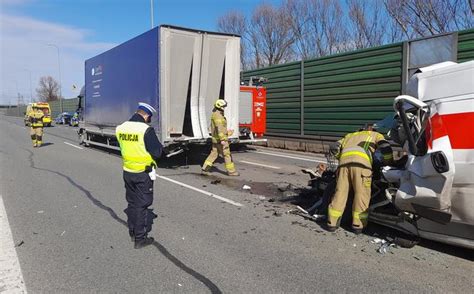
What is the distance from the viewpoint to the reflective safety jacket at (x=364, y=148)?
532 centimetres

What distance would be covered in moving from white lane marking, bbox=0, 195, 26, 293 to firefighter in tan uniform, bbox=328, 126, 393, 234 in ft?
11.8

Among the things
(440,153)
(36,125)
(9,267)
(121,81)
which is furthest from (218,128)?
(36,125)

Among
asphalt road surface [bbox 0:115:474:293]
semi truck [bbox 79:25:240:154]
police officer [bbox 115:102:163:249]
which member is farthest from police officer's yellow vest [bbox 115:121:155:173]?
semi truck [bbox 79:25:240:154]

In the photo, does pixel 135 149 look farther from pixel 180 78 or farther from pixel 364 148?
pixel 180 78

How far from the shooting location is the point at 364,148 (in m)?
5.38

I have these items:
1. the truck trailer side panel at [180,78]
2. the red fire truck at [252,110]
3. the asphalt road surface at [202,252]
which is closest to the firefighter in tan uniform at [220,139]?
the truck trailer side panel at [180,78]

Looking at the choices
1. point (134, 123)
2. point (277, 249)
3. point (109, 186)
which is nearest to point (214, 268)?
point (277, 249)

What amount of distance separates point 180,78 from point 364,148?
6.96 m

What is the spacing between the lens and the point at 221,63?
39.8ft

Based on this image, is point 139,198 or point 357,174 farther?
point 357,174

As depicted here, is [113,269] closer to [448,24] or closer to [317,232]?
[317,232]

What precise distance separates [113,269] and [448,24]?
23290mm

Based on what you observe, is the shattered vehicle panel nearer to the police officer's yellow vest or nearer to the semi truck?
the police officer's yellow vest

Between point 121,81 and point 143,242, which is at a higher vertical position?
point 121,81
